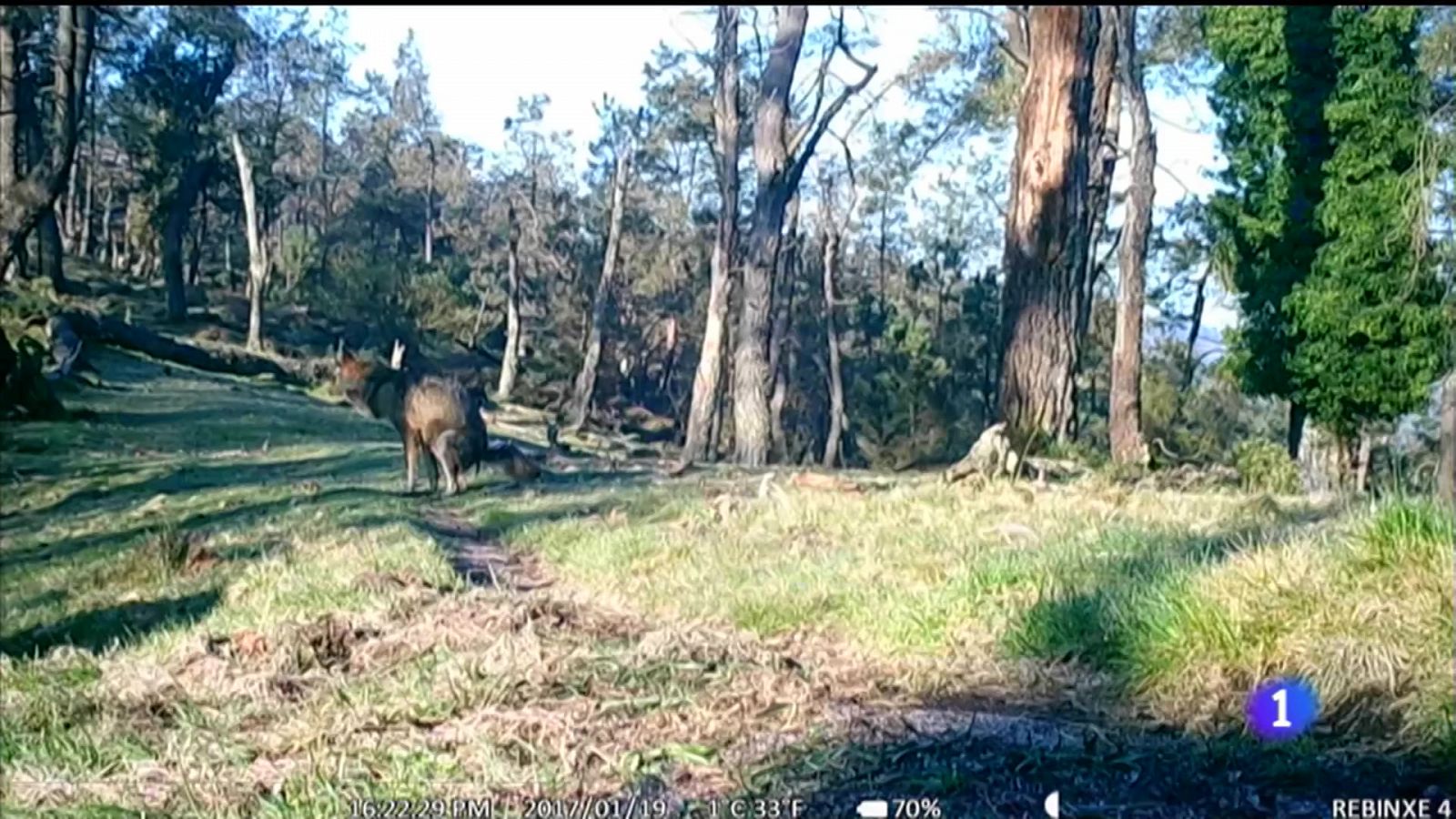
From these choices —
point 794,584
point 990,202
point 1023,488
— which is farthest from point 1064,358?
point 990,202

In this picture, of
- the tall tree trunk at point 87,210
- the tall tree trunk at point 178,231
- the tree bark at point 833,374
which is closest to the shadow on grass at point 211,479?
the tree bark at point 833,374

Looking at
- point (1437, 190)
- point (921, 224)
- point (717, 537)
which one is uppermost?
point (921, 224)

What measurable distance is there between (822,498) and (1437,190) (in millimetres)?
Result: 4160

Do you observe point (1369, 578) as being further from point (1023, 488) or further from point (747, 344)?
point (747, 344)

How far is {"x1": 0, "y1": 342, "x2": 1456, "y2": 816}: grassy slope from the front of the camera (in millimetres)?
3518

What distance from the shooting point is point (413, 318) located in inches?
1794

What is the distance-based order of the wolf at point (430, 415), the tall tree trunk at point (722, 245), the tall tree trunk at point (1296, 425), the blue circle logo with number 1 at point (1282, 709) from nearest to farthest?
the blue circle logo with number 1 at point (1282, 709), the wolf at point (430, 415), the tall tree trunk at point (722, 245), the tall tree trunk at point (1296, 425)

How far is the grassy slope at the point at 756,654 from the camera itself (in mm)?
3518

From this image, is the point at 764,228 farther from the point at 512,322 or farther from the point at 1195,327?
the point at 512,322

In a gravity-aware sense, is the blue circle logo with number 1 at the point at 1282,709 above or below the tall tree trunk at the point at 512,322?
below

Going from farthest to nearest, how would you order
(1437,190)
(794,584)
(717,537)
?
(1437,190) → (717,537) → (794,584)

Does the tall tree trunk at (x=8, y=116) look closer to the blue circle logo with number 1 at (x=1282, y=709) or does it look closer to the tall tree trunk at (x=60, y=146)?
the tall tree trunk at (x=60, y=146)

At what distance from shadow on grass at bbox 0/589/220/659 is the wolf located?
4.51 m

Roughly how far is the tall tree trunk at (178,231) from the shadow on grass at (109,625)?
101 feet
